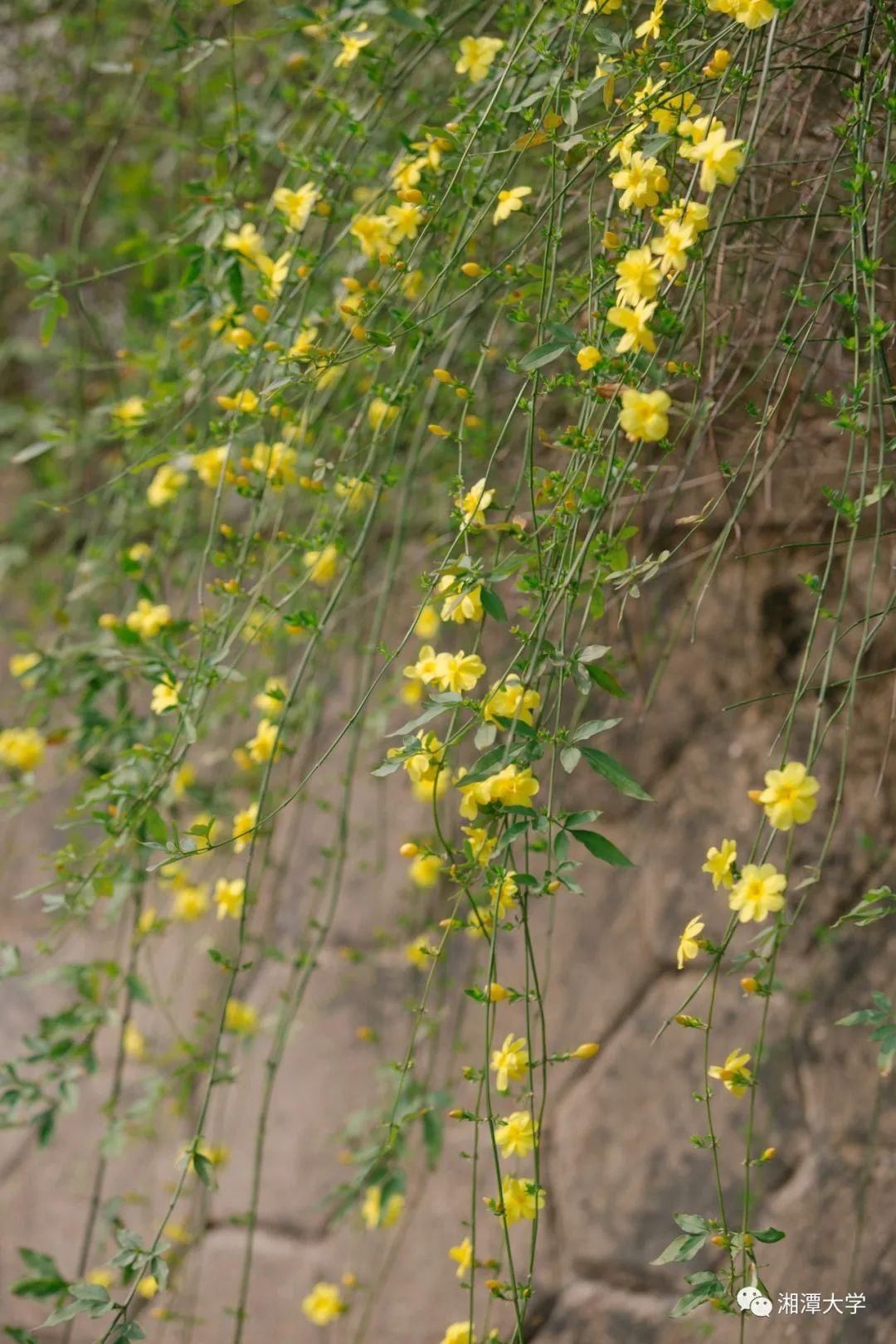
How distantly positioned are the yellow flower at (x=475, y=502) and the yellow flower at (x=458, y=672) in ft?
0.32

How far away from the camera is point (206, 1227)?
1.71 meters

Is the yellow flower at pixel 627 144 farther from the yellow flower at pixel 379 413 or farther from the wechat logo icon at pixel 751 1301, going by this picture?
the wechat logo icon at pixel 751 1301

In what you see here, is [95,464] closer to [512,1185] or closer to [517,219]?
[517,219]

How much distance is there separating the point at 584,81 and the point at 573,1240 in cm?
126

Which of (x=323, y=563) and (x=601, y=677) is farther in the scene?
(x=323, y=563)

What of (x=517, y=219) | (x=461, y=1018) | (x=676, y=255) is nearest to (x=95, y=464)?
(x=517, y=219)

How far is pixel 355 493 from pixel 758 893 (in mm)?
503

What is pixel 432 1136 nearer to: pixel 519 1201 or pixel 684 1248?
pixel 519 1201

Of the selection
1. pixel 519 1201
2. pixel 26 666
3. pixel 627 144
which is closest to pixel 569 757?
pixel 519 1201

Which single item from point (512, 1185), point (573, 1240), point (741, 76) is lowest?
point (573, 1240)

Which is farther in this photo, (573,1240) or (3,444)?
(3,444)

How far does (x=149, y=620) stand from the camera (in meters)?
1.30

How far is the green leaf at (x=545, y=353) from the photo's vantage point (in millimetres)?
857

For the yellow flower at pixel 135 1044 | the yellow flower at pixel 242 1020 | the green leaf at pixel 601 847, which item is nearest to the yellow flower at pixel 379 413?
the green leaf at pixel 601 847
